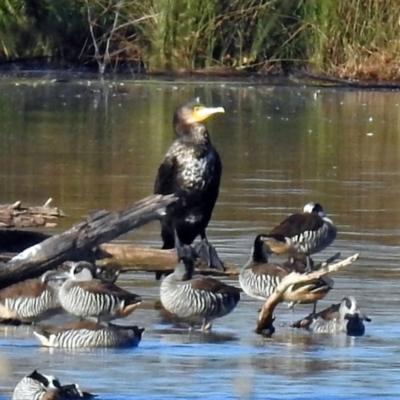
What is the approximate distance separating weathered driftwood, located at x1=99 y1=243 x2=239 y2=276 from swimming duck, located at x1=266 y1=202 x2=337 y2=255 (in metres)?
0.30

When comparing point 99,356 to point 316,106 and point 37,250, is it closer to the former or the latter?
point 37,250

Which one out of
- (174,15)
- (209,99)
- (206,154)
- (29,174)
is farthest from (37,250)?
(174,15)

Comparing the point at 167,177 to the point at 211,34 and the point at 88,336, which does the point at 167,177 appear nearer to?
the point at 88,336

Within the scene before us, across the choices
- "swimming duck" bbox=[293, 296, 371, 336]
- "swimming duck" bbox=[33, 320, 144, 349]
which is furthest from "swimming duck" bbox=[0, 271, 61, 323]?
"swimming duck" bbox=[293, 296, 371, 336]

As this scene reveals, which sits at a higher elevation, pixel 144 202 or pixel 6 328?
pixel 144 202

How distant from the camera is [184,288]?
8648 millimetres

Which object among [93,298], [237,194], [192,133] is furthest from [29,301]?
[237,194]

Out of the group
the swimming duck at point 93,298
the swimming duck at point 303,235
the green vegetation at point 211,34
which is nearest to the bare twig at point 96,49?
the green vegetation at point 211,34

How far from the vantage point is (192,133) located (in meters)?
10.7

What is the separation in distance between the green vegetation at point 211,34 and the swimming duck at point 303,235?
53.7ft

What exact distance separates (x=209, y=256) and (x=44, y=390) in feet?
11.3

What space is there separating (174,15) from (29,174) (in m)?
12.8

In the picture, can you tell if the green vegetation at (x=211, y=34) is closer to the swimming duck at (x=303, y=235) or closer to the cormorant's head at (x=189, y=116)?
the cormorant's head at (x=189, y=116)

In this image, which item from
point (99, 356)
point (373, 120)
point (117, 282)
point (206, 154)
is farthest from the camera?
point (373, 120)
